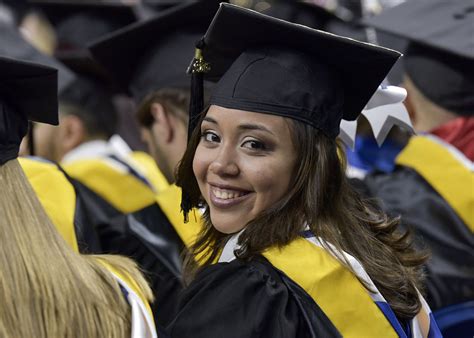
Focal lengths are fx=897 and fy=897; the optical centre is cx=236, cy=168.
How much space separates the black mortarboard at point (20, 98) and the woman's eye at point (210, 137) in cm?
38

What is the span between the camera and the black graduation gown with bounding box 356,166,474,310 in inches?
128

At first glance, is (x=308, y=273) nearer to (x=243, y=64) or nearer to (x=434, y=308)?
(x=243, y=64)

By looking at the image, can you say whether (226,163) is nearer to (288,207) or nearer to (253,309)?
(288,207)

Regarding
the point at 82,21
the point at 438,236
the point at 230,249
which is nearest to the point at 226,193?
the point at 230,249

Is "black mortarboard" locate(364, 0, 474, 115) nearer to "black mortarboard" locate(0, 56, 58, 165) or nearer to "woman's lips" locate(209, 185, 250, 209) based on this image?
"woman's lips" locate(209, 185, 250, 209)

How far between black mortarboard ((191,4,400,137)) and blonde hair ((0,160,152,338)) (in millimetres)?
552

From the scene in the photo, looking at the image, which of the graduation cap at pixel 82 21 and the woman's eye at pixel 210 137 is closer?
the woman's eye at pixel 210 137

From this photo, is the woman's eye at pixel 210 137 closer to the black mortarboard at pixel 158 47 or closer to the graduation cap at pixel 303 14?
the black mortarboard at pixel 158 47

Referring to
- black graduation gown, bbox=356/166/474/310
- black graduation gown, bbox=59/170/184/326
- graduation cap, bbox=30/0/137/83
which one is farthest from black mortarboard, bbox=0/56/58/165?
graduation cap, bbox=30/0/137/83

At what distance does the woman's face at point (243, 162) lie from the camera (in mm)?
2180

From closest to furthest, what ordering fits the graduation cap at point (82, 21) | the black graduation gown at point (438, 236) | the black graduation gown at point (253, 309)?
the black graduation gown at point (253, 309) → the black graduation gown at point (438, 236) → the graduation cap at point (82, 21)

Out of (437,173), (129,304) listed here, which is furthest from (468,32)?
(129,304)

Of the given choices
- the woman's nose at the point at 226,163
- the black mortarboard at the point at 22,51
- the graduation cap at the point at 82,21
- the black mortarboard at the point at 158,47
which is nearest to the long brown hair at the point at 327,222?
the woman's nose at the point at 226,163

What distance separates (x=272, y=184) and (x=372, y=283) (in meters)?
0.34
